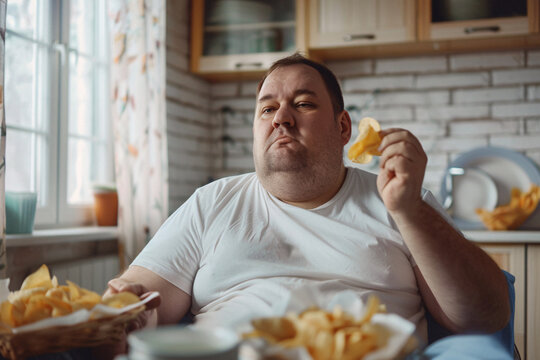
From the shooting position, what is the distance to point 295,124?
152 cm

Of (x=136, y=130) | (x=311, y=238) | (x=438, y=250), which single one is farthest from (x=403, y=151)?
(x=136, y=130)

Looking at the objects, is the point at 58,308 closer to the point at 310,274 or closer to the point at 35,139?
the point at 310,274

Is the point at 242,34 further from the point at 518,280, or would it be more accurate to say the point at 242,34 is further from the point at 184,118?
the point at 518,280

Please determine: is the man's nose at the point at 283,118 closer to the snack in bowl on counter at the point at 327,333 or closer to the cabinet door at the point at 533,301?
the snack in bowl on counter at the point at 327,333

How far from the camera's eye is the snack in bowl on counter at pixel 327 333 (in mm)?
685

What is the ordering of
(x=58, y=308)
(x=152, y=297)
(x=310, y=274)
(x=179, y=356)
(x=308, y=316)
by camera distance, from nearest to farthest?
(x=179, y=356), (x=308, y=316), (x=58, y=308), (x=152, y=297), (x=310, y=274)

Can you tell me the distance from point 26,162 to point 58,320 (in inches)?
64.1

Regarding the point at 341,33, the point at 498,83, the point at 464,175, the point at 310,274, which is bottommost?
the point at 310,274

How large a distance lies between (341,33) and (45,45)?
1.44 metres

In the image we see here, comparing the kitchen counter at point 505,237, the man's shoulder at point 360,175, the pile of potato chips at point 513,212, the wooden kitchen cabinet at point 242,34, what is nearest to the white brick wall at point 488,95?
the pile of potato chips at point 513,212

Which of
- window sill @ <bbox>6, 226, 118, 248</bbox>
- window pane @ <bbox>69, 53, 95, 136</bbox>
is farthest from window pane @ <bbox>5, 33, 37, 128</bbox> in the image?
window sill @ <bbox>6, 226, 118, 248</bbox>

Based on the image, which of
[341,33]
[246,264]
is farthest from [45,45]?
[246,264]

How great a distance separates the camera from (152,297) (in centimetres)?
103

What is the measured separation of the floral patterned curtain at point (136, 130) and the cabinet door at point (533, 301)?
1.69 meters
